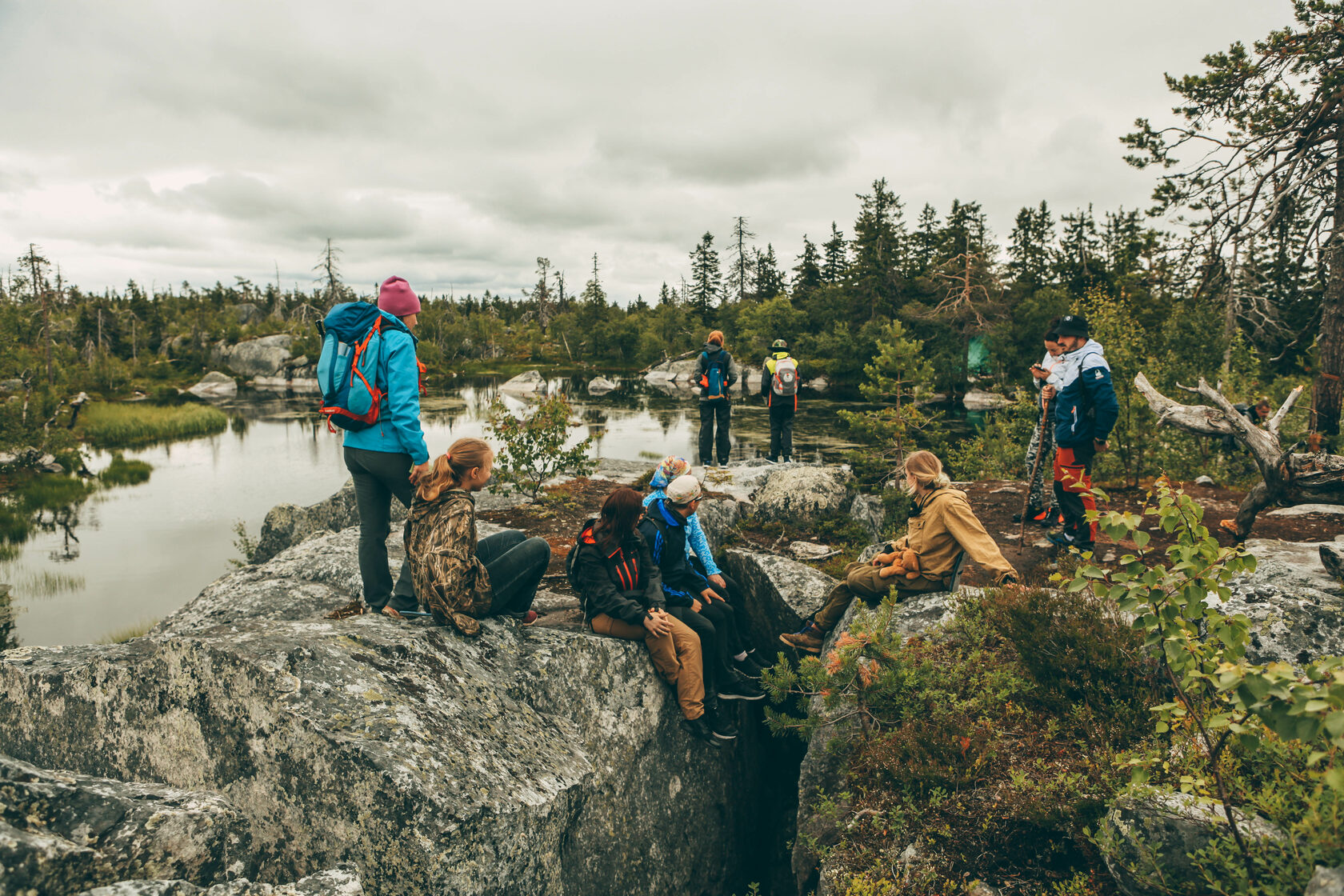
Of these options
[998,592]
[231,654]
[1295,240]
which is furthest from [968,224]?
[231,654]

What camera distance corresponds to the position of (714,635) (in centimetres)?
538

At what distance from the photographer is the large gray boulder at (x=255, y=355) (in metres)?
62.1

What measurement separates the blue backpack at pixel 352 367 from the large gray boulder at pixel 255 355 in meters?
65.8

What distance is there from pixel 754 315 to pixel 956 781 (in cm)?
5883

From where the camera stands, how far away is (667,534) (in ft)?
18.4

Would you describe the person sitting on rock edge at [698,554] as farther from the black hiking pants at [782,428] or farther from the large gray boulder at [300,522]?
the black hiking pants at [782,428]

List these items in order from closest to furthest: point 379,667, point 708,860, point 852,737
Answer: point 379,667 < point 852,737 < point 708,860

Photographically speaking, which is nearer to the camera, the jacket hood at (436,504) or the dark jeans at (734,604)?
the jacket hood at (436,504)

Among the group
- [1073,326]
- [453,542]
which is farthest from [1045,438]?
[453,542]

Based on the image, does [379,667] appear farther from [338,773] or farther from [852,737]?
[852,737]

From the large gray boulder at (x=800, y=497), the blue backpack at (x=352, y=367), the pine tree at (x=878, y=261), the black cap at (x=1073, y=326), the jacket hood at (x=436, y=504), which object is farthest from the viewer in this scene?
the pine tree at (x=878, y=261)

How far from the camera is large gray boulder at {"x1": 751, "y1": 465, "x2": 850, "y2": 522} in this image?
9.00 meters

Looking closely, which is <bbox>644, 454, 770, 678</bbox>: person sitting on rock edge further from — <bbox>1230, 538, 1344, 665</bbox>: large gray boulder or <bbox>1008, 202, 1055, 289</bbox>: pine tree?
<bbox>1008, 202, 1055, 289</bbox>: pine tree

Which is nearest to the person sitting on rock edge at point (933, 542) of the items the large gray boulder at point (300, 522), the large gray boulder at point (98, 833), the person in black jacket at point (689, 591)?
the person in black jacket at point (689, 591)
